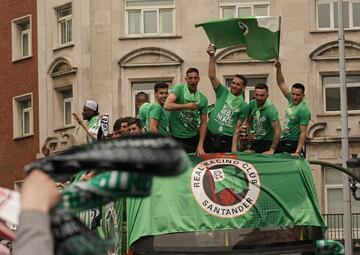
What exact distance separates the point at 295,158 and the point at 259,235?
1.13 metres

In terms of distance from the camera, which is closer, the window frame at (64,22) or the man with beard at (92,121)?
the man with beard at (92,121)

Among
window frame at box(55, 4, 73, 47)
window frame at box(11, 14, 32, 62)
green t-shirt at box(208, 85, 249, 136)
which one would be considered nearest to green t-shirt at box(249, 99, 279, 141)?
green t-shirt at box(208, 85, 249, 136)

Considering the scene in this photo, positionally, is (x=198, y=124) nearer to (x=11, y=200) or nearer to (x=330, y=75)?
(x=11, y=200)

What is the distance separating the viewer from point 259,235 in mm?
12750

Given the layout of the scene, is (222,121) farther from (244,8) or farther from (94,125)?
(244,8)

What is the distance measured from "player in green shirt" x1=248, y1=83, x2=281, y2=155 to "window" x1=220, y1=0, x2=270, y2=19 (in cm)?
2580

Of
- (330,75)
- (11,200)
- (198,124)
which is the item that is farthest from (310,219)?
(330,75)

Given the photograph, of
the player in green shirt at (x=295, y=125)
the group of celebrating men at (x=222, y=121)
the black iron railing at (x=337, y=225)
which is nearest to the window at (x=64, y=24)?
the black iron railing at (x=337, y=225)

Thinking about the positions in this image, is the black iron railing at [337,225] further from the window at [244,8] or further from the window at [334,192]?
the window at [244,8]

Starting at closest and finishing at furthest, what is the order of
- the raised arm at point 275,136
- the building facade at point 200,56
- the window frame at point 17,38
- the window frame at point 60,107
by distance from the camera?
the raised arm at point 275,136 → the building facade at point 200,56 → the window frame at point 60,107 → the window frame at point 17,38

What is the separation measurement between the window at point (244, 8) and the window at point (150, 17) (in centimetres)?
159

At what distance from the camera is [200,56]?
134 feet

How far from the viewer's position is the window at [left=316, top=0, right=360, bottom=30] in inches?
1583

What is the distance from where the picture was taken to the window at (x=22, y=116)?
146ft
